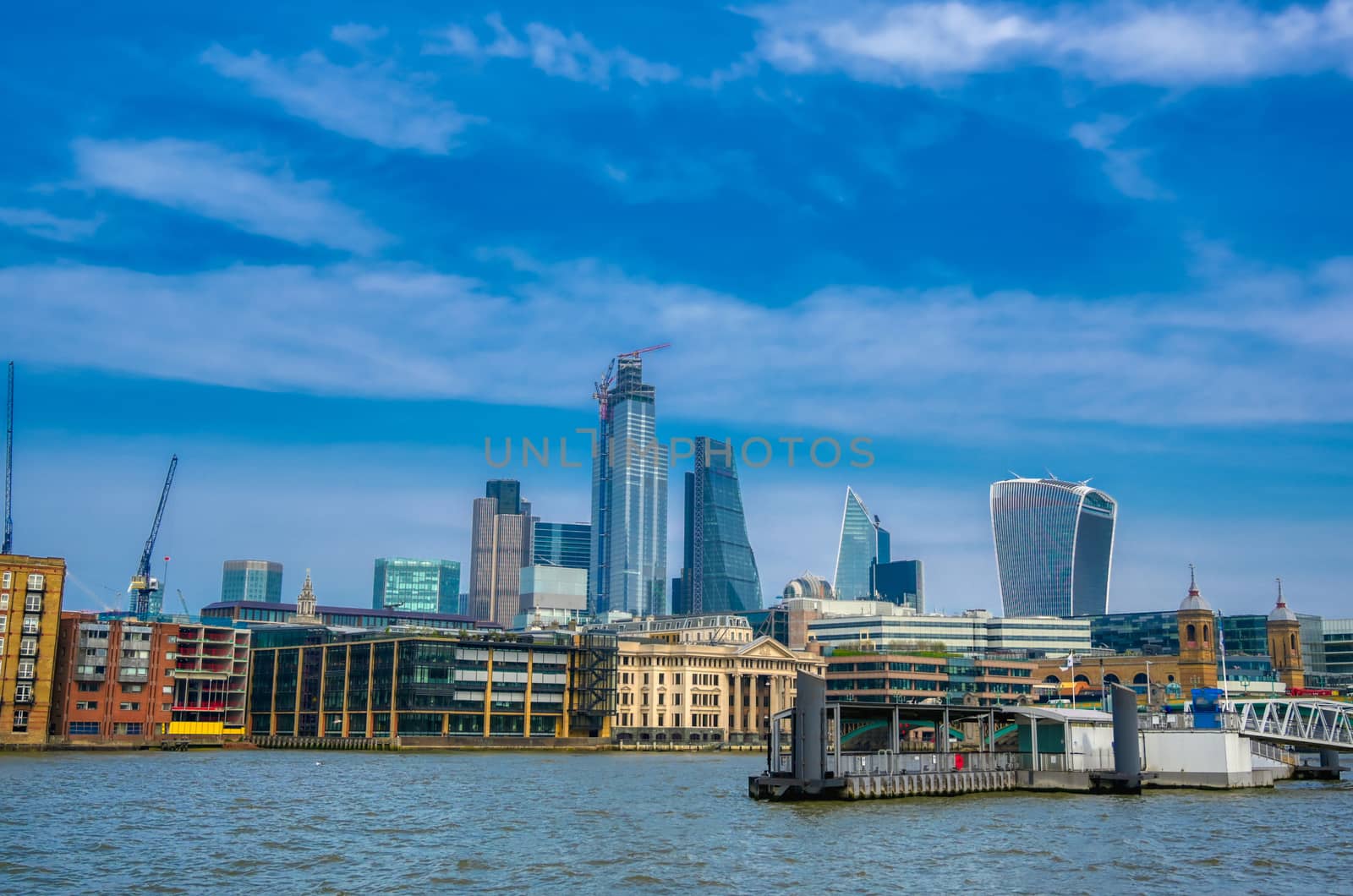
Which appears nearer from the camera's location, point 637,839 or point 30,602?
point 637,839

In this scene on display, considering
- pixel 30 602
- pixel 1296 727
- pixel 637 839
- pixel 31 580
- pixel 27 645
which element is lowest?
pixel 637 839

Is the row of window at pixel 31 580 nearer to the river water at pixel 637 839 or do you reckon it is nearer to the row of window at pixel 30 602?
the row of window at pixel 30 602

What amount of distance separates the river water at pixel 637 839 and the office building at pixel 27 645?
7254 cm

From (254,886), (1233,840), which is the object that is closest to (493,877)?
(254,886)

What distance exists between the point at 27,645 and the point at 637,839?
144 m

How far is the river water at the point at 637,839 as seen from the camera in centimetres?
6462

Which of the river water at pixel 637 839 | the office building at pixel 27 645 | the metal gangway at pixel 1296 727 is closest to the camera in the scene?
the river water at pixel 637 839

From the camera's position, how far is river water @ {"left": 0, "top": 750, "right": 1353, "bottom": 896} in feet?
212

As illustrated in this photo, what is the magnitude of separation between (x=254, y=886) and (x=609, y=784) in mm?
72691

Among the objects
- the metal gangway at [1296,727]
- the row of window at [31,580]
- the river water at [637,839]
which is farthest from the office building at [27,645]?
the metal gangway at [1296,727]

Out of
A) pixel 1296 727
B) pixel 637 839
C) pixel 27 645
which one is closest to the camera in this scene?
pixel 637 839

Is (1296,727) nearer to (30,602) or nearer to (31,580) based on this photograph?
(30,602)

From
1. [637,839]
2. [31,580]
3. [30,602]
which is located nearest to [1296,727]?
[637,839]

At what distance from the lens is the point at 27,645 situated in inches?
7687
